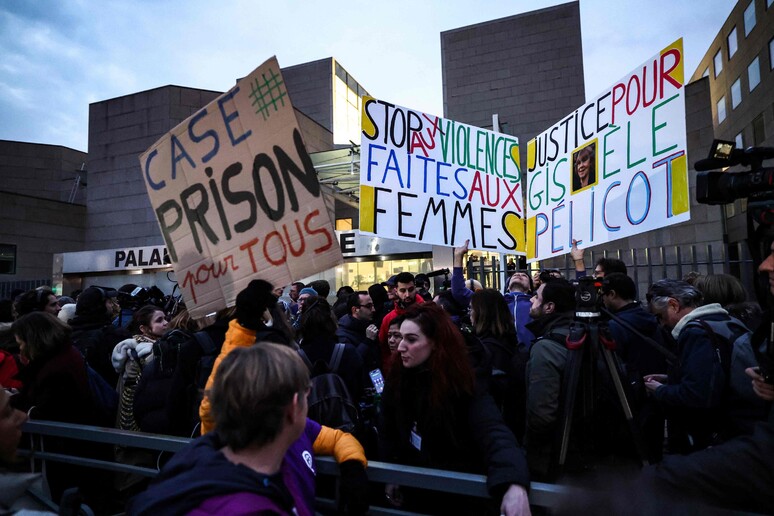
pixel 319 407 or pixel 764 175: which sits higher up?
pixel 764 175

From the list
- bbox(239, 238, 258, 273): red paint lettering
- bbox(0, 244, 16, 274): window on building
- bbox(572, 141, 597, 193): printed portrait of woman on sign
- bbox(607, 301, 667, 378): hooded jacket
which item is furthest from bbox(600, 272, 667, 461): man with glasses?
bbox(0, 244, 16, 274): window on building

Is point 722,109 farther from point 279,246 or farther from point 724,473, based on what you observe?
point 724,473

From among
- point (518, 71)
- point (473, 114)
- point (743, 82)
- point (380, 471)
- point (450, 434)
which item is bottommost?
point (380, 471)

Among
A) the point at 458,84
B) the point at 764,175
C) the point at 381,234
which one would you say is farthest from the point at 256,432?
the point at 458,84

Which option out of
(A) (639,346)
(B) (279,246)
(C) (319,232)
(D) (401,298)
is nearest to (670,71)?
(A) (639,346)

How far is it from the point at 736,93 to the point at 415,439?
1110 inches

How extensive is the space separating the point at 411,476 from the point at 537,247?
4.31 metres

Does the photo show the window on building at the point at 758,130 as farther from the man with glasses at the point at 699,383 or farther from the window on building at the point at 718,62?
the man with glasses at the point at 699,383

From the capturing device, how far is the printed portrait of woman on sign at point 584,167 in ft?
16.7

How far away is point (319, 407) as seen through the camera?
258cm

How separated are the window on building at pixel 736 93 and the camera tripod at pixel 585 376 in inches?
1054

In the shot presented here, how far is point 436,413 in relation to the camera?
214 cm

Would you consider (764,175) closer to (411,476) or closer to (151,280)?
(411,476)

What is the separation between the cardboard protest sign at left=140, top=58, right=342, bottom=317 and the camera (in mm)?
3004
